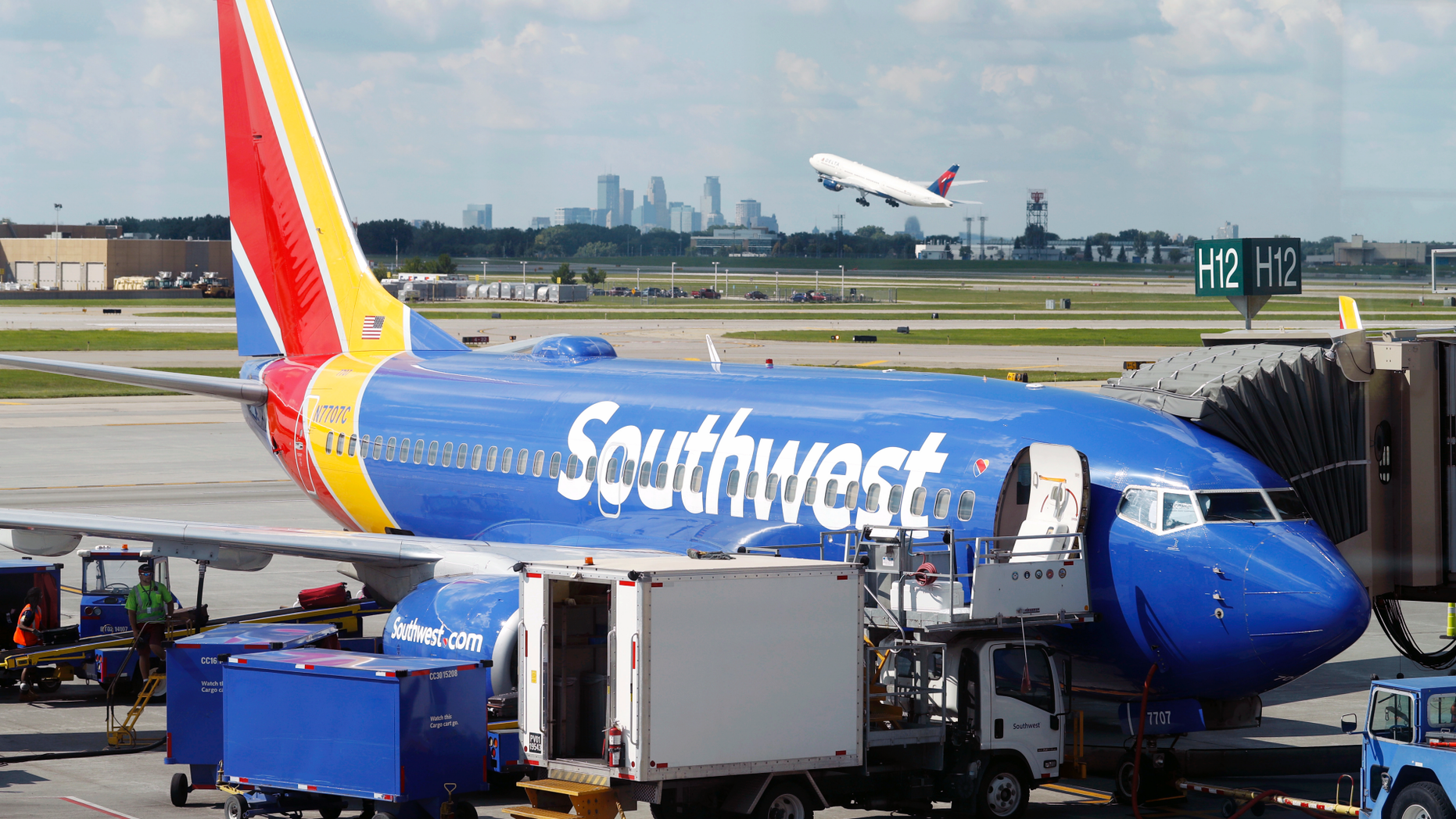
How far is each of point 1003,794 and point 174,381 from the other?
18910mm

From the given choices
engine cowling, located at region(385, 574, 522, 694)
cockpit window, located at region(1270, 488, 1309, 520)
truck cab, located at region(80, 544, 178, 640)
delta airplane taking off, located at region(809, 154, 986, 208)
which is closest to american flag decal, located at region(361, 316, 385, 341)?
truck cab, located at region(80, 544, 178, 640)

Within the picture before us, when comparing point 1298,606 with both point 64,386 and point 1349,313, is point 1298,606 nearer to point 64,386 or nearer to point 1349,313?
point 1349,313

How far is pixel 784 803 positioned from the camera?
48.7ft

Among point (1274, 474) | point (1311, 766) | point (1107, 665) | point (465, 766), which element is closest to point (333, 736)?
point (465, 766)

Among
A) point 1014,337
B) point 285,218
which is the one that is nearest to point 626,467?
point 285,218

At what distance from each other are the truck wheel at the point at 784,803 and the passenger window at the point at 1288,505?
578 centimetres

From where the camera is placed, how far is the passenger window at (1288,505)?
54.7 ft

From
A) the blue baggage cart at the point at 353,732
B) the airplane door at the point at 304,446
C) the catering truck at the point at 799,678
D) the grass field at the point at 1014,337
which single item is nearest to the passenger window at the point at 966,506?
the catering truck at the point at 799,678

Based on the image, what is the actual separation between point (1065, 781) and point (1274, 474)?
4.51 meters

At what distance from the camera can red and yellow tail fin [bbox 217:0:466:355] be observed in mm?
30328

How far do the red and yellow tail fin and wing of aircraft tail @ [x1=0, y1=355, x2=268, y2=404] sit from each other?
1.35 metres

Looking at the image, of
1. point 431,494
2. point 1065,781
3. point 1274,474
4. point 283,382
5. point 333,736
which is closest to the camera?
point 333,736

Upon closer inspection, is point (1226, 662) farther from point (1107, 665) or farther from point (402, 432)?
point (402, 432)

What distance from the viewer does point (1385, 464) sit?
19281 mm
